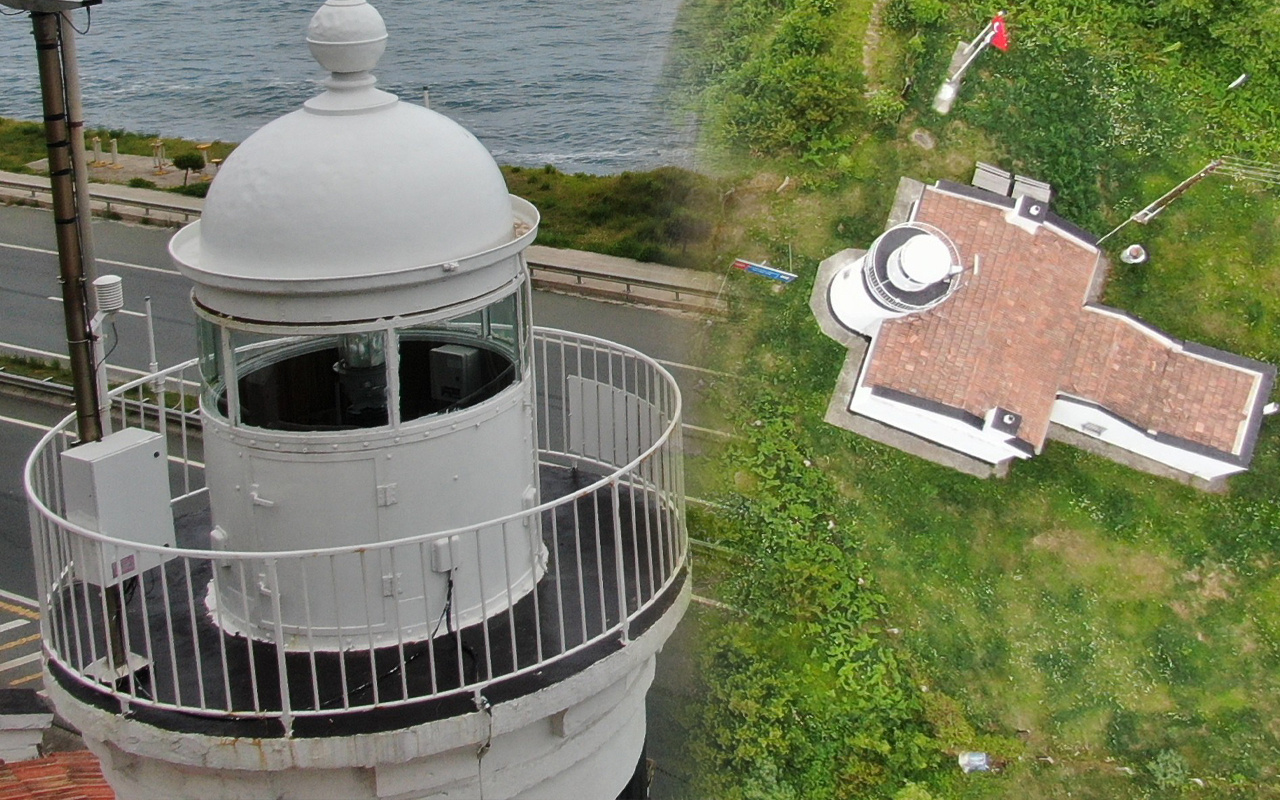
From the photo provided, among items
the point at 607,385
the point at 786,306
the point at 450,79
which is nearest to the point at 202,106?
the point at 450,79

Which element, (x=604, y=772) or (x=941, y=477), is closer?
(x=604, y=772)

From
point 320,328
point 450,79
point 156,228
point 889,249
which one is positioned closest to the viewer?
point 320,328

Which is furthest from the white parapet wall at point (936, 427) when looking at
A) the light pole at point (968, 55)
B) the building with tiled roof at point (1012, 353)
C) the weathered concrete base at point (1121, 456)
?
the light pole at point (968, 55)

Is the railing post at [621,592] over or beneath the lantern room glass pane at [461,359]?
beneath

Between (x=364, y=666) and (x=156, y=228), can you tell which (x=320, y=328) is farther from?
(x=156, y=228)

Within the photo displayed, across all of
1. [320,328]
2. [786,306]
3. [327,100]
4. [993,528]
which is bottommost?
[993,528]

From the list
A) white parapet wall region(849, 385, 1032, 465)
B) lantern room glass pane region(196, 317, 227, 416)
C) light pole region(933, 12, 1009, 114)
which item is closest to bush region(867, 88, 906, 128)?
light pole region(933, 12, 1009, 114)

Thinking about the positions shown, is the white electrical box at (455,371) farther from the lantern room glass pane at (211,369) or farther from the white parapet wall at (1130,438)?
the white parapet wall at (1130,438)
